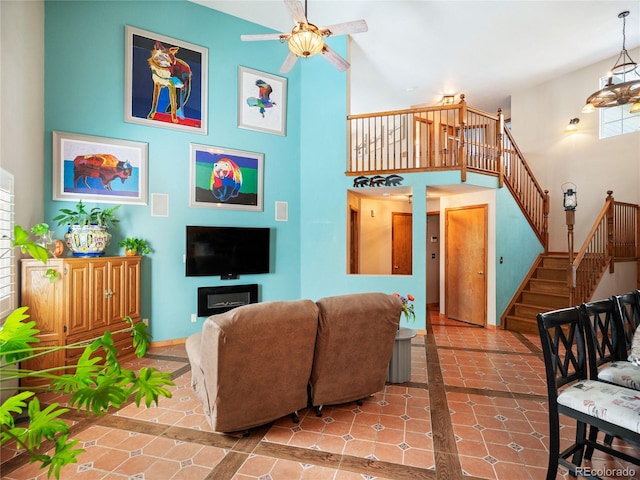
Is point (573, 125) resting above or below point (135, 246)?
above

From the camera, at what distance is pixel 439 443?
7.75 ft

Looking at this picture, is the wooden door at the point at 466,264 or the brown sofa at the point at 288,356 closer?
the brown sofa at the point at 288,356

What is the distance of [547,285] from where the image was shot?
18.6 ft

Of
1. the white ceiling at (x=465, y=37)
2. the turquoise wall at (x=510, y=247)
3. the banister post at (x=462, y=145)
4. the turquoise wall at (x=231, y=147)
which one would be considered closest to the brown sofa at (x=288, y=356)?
the turquoise wall at (x=231, y=147)

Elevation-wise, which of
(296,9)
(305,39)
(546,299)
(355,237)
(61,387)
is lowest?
(546,299)

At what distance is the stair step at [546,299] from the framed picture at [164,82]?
603cm

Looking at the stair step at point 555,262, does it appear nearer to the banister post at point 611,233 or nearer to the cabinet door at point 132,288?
the banister post at point 611,233

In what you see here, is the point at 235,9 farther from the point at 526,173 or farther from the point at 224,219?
the point at 526,173

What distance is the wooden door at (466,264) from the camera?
229 inches

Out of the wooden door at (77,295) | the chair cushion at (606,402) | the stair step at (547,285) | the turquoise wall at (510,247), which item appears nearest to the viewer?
the chair cushion at (606,402)

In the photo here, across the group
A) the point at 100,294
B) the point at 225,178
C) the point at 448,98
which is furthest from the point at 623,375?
the point at 448,98

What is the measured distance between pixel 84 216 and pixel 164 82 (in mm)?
2156

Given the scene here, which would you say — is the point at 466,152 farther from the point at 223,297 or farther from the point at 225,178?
the point at 223,297

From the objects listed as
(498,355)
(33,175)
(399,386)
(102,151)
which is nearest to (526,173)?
(498,355)
